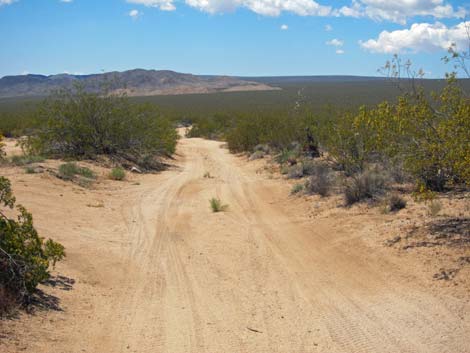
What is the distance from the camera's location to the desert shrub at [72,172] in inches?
637

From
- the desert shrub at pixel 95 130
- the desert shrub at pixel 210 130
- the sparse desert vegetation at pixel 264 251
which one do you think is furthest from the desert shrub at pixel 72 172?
the desert shrub at pixel 210 130

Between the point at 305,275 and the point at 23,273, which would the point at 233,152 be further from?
the point at 23,273

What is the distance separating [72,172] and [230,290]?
33.5 ft

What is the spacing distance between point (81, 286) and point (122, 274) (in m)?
0.95

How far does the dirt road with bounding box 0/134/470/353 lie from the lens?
6.06 meters

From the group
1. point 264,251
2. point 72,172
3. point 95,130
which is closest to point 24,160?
point 72,172

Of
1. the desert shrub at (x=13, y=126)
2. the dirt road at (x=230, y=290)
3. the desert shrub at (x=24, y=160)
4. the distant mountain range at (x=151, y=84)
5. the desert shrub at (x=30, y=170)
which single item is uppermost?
the distant mountain range at (x=151, y=84)

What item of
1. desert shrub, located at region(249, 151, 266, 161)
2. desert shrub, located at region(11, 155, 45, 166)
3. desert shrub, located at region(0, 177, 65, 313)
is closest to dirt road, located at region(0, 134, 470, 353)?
desert shrub, located at region(0, 177, 65, 313)

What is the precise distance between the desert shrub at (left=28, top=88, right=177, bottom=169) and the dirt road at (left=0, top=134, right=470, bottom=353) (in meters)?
8.55

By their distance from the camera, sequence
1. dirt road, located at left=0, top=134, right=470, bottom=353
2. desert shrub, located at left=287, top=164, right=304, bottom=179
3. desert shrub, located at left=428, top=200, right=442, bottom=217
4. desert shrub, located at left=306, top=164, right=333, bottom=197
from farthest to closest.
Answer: desert shrub, located at left=287, top=164, right=304, bottom=179 → desert shrub, located at left=306, top=164, right=333, bottom=197 → desert shrub, located at left=428, top=200, right=442, bottom=217 → dirt road, located at left=0, top=134, right=470, bottom=353

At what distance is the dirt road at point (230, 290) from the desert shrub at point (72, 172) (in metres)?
2.88

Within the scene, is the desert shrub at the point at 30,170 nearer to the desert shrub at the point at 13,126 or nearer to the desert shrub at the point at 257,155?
the desert shrub at the point at 257,155

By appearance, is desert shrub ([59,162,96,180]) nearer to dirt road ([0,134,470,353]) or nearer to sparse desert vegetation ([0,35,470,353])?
sparse desert vegetation ([0,35,470,353])

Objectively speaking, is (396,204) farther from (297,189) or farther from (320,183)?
(297,189)
